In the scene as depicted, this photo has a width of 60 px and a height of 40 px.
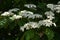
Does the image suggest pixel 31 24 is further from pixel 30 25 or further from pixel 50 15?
pixel 50 15

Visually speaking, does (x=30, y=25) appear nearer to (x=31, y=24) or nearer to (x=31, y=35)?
(x=31, y=24)

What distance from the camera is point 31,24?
9.70ft

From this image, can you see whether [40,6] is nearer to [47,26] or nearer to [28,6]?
[28,6]

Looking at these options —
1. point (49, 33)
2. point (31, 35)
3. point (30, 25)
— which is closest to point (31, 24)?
point (30, 25)

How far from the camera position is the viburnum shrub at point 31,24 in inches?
115

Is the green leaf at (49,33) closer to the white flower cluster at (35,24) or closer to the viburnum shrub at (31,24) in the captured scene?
the viburnum shrub at (31,24)

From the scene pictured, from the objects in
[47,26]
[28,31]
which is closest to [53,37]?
[47,26]

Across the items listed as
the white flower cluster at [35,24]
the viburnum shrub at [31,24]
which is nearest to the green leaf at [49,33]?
the viburnum shrub at [31,24]

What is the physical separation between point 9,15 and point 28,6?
53 cm

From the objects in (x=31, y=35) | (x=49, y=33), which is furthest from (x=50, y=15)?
(x=31, y=35)

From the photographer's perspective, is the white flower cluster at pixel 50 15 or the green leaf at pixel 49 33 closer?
the green leaf at pixel 49 33

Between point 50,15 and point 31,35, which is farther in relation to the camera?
point 50,15

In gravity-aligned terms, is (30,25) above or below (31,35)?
above

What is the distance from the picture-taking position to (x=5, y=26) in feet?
10.3
